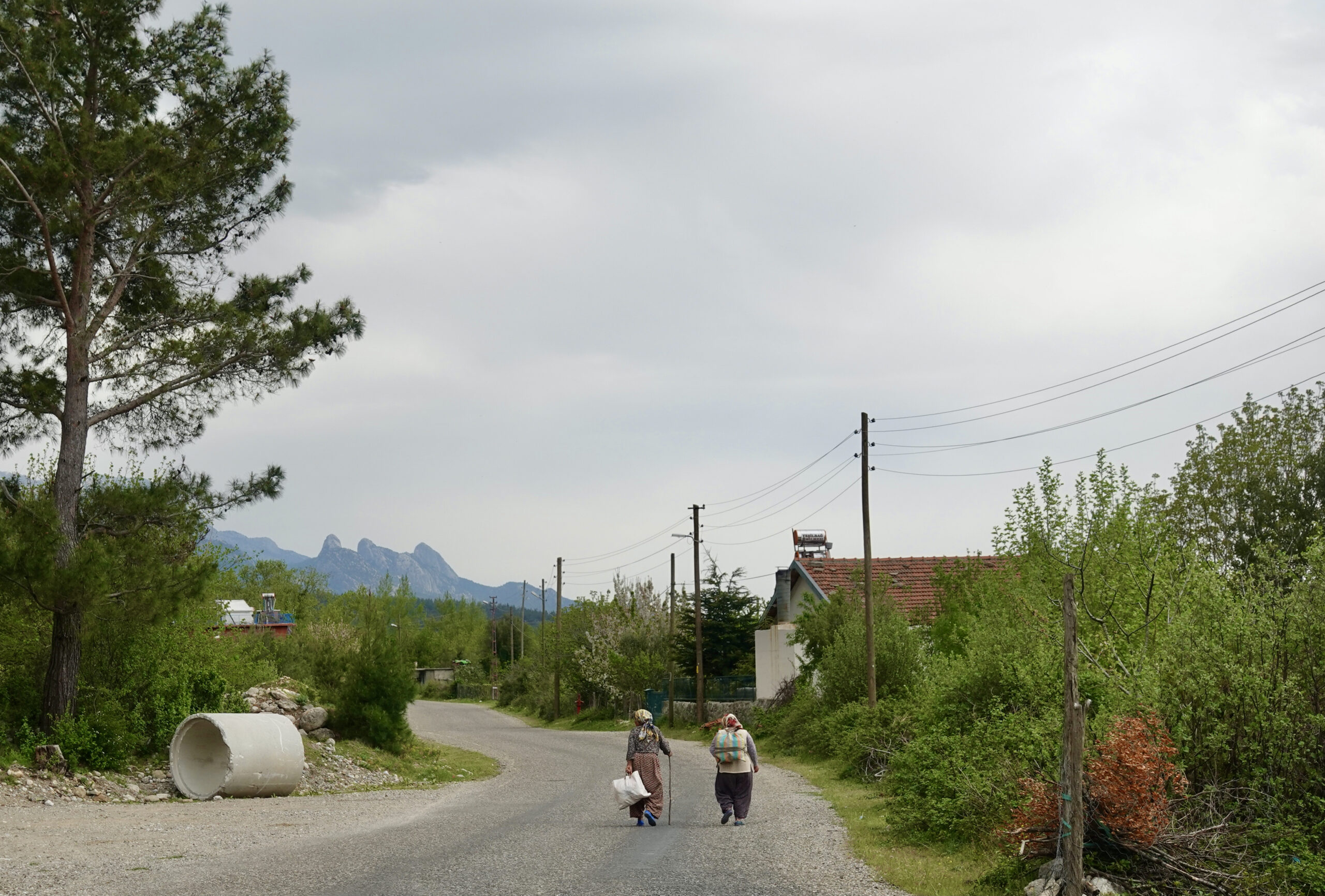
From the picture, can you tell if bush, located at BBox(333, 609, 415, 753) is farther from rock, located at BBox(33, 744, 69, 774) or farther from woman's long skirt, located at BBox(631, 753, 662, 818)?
woman's long skirt, located at BBox(631, 753, 662, 818)

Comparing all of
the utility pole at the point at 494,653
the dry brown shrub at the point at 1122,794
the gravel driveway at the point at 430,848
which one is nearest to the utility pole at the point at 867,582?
the gravel driveway at the point at 430,848

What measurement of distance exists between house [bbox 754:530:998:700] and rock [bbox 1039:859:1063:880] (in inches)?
1049

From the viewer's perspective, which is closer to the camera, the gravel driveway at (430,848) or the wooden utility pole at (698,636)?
the gravel driveway at (430,848)

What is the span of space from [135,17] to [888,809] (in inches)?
822

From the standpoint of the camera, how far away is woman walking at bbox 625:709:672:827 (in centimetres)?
1677

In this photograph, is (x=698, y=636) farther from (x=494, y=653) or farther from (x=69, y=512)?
(x=494, y=653)

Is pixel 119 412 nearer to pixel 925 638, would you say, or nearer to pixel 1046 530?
pixel 1046 530

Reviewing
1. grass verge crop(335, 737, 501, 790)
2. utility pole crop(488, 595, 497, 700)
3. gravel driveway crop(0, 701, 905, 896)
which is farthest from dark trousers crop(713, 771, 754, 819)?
utility pole crop(488, 595, 497, 700)

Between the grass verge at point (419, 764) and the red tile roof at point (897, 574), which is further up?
the red tile roof at point (897, 574)

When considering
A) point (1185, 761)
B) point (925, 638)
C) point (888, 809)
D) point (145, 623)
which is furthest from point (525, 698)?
point (1185, 761)

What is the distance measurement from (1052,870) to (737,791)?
22.4 feet

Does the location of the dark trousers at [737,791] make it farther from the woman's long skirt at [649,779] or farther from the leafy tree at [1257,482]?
the leafy tree at [1257,482]

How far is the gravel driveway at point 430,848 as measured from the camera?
10.8 meters

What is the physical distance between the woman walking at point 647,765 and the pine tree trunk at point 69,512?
12.0 m
